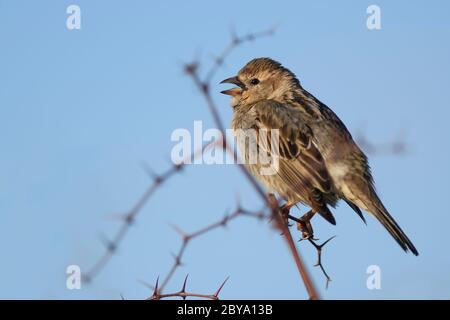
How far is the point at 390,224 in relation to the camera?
632 centimetres

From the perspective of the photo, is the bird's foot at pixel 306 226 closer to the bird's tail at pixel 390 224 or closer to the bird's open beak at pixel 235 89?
the bird's tail at pixel 390 224

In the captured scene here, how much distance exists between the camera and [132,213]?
2537 millimetres

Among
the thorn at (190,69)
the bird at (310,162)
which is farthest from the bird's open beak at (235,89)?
the thorn at (190,69)

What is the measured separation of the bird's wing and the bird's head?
0.78 m

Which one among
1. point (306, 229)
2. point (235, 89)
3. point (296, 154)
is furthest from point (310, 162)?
point (235, 89)

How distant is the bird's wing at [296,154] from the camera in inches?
252

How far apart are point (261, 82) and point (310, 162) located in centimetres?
181

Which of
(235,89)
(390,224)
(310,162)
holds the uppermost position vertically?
(235,89)

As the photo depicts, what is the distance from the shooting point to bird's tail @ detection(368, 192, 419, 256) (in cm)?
609

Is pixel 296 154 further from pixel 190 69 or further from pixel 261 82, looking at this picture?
pixel 190 69

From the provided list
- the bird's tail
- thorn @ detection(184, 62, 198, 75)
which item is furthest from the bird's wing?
thorn @ detection(184, 62, 198, 75)

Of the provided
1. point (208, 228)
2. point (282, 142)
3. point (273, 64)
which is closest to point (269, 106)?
point (282, 142)

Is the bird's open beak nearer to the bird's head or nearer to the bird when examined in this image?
the bird's head
